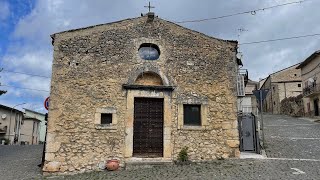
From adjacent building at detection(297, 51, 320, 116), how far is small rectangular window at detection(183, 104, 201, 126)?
77.2 feet

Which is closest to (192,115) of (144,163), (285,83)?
(144,163)

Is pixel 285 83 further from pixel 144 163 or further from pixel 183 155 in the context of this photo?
pixel 144 163

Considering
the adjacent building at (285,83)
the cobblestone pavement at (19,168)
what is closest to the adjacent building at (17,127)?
the cobblestone pavement at (19,168)

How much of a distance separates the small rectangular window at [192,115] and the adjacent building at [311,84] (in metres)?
23.5

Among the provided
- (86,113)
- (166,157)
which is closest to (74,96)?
(86,113)

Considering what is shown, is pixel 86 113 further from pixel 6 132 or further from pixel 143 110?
pixel 6 132

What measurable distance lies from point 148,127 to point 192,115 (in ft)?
5.62

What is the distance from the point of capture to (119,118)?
11172 mm

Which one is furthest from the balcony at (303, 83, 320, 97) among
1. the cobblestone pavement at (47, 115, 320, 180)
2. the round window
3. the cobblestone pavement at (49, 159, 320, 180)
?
the round window

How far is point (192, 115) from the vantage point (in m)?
11.8

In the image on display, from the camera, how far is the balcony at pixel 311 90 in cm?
3105

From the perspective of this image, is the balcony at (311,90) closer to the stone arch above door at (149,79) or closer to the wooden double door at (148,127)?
the stone arch above door at (149,79)

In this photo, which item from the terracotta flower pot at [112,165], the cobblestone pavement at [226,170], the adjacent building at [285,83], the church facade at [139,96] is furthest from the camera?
the adjacent building at [285,83]

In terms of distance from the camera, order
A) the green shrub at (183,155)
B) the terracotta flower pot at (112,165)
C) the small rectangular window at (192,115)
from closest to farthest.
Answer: the terracotta flower pot at (112,165) < the green shrub at (183,155) < the small rectangular window at (192,115)
